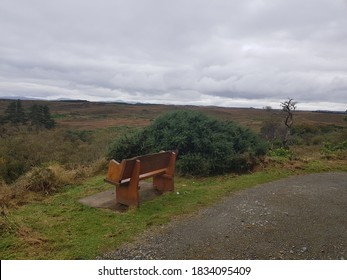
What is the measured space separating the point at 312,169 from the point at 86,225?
6.16m

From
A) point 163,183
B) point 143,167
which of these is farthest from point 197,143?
point 143,167

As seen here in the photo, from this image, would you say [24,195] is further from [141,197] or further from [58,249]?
[58,249]

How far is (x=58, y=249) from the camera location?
3.84 meters

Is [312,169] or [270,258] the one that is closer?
[270,258]

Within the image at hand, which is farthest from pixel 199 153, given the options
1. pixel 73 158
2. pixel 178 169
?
pixel 73 158

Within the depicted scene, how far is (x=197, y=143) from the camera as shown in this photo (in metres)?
8.12

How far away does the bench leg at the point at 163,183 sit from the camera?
633 centimetres

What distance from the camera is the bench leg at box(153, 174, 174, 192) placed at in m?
6.33

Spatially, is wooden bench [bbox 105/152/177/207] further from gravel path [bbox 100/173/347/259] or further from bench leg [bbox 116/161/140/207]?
gravel path [bbox 100/173/347/259]

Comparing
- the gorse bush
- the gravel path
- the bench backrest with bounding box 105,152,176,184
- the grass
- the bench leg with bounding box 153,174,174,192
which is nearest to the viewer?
the gravel path

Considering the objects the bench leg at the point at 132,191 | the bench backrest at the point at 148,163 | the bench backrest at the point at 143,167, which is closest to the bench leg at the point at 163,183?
the bench backrest at the point at 143,167

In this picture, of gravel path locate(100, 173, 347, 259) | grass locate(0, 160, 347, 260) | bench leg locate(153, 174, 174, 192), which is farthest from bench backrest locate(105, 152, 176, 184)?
gravel path locate(100, 173, 347, 259)
